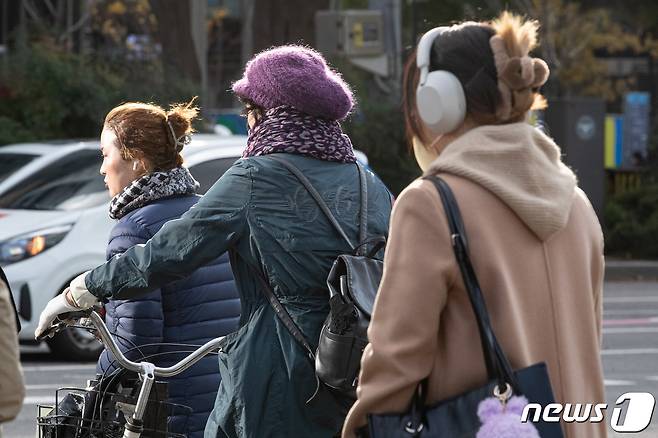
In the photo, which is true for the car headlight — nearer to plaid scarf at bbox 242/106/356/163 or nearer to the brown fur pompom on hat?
plaid scarf at bbox 242/106/356/163

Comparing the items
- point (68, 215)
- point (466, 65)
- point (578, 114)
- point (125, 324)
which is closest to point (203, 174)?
point (68, 215)

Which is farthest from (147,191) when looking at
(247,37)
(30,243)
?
(247,37)

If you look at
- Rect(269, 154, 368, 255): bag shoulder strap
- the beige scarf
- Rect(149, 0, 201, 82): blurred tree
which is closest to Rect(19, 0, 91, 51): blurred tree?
Rect(149, 0, 201, 82): blurred tree

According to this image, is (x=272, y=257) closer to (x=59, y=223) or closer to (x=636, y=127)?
(x=59, y=223)

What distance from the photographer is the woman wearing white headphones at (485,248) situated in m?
2.77

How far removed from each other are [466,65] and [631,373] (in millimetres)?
8099

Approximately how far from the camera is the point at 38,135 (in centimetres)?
1630

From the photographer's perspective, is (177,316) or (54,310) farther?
(177,316)

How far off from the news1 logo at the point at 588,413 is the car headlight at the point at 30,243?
7457mm

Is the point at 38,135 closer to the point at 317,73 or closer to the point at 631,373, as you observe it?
the point at 631,373

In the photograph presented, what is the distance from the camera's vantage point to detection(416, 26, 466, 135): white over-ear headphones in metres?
2.88

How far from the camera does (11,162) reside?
1146cm

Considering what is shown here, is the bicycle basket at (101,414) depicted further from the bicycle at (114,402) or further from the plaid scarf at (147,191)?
the plaid scarf at (147,191)

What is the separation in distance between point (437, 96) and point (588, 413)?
69 centimetres
